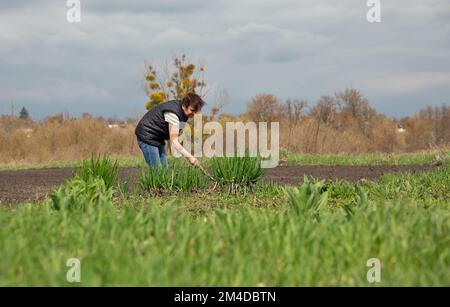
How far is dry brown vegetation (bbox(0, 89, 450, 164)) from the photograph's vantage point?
22.6 meters

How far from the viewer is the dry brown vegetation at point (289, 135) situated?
22578 mm

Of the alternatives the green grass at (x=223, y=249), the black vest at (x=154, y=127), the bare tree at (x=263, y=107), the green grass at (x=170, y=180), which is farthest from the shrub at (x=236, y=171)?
the bare tree at (x=263, y=107)

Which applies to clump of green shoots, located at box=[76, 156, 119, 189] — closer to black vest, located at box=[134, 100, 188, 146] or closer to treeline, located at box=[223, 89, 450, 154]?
black vest, located at box=[134, 100, 188, 146]

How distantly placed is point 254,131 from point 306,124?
9.23 ft

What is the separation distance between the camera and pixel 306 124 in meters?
22.8

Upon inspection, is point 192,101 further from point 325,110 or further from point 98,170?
point 325,110

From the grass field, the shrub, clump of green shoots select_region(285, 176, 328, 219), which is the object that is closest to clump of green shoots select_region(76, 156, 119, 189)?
the shrub

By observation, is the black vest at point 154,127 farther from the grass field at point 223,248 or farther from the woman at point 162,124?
the grass field at point 223,248

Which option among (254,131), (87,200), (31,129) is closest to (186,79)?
(254,131)

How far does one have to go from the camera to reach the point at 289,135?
2267 centimetres

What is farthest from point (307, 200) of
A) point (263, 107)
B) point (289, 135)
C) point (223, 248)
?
point (263, 107)

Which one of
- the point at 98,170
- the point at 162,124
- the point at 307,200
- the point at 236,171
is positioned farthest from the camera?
the point at 162,124
